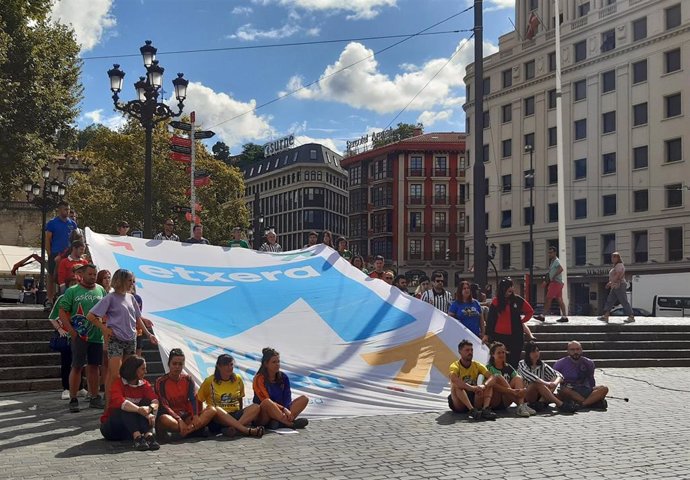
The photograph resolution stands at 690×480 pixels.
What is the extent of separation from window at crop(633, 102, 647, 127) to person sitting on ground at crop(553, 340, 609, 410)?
38.3 meters

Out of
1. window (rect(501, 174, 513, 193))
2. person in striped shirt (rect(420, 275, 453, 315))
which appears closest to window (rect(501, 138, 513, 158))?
window (rect(501, 174, 513, 193))

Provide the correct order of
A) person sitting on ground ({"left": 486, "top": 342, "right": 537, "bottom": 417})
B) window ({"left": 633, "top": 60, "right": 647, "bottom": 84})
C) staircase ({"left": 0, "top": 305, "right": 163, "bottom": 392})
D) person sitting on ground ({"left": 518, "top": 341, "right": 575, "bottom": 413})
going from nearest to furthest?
person sitting on ground ({"left": 486, "top": 342, "right": 537, "bottom": 417}), person sitting on ground ({"left": 518, "top": 341, "right": 575, "bottom": 413}), staircase ({"left": 0, "top": 305, "right": 163, "bottom": 392}), window ({"left": 633, "top": 60, "right": 647, "bottom": 84})

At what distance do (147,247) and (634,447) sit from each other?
8.71m

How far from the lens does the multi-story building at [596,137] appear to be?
43.0 metres

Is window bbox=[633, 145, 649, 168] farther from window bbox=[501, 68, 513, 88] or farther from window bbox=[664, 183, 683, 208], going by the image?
window bbox=[501, 68, 513, 88]

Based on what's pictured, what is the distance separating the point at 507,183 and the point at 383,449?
49.4 m

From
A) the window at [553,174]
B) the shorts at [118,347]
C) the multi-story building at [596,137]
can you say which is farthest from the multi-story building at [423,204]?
the shorts at [118,347]

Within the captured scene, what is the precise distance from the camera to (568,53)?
164 feet

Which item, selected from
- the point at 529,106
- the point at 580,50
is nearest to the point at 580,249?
the point at 529,106

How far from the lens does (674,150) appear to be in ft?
141

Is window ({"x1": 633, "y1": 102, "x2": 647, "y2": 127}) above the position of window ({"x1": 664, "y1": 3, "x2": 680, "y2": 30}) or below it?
below

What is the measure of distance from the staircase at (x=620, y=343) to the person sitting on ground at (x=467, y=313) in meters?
→ 4.00

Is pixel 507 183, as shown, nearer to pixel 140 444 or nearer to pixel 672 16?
pixel 672 16

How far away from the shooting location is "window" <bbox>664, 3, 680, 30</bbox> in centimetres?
4331
